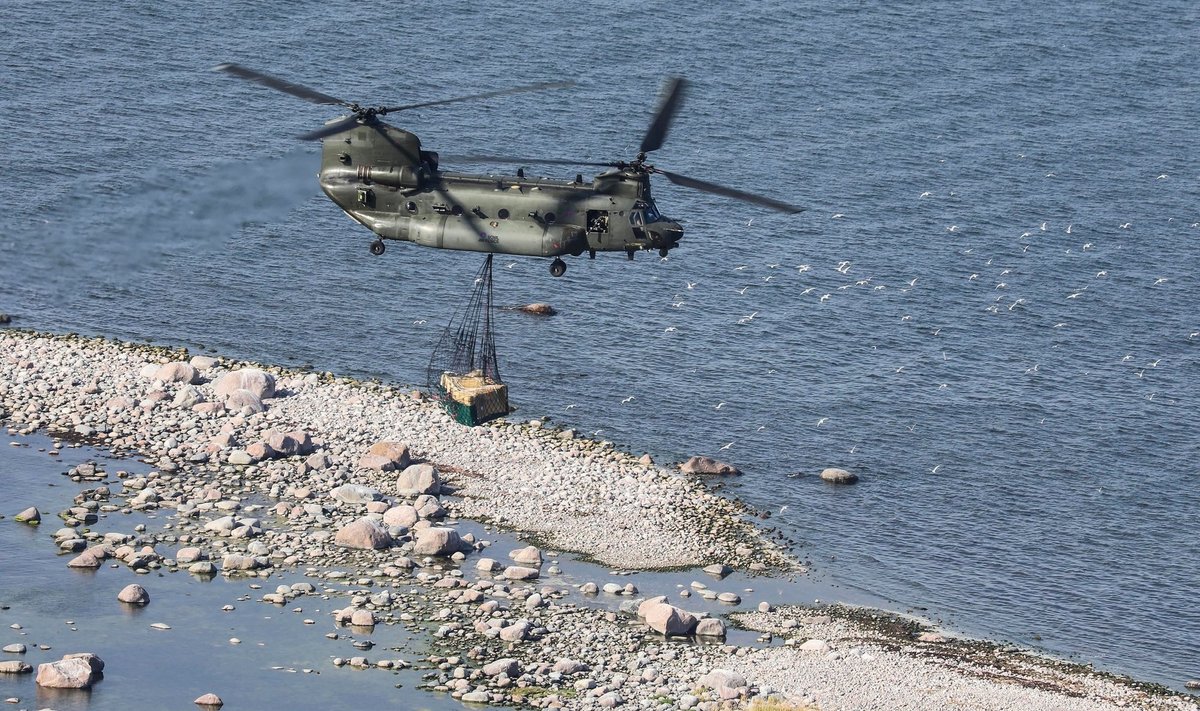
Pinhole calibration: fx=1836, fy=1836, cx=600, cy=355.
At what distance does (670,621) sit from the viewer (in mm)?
79750

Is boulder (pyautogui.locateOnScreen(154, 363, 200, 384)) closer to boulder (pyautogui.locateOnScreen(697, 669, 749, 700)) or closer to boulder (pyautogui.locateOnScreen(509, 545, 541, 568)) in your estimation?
boulder (pyautogui.locateOnScreen(509, 545, 541, 568))

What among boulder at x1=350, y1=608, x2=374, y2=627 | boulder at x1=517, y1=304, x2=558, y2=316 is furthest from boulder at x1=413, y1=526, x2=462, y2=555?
boulder at x1=517, y1=304, x2=558, y2=316

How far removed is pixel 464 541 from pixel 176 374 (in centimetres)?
2444

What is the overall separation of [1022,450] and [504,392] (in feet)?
111

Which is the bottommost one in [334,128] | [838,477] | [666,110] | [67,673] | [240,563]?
[67,673]

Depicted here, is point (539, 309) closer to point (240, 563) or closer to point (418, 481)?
point (418, 481)

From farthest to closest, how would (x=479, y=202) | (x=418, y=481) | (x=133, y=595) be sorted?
(x=418, y=481) → (x=133, y=595) → (x=479, y=202)

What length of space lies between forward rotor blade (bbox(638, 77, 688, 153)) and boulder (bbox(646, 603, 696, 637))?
801 inches

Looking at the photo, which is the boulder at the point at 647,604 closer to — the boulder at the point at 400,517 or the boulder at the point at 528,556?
the boulder at the point at 528,556

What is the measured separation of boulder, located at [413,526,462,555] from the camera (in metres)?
85.4

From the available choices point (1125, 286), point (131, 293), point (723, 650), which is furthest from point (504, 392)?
point (1125, 286)

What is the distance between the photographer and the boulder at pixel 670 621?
7981 cm

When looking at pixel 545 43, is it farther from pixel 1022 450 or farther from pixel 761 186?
pixel 1022 450

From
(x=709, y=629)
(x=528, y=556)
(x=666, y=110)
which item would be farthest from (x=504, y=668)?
(x=666, y=110)
